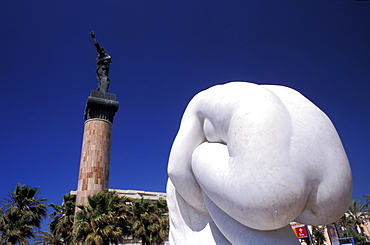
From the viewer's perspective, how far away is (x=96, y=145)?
75.7ft

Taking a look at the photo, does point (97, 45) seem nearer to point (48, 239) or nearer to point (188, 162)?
point (48, 239)

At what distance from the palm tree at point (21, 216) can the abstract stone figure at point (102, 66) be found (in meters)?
11.5

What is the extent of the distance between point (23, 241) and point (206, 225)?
15.8 metres

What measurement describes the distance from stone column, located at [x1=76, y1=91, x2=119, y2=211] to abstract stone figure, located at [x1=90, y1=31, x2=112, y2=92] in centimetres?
130

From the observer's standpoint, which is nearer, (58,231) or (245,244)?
(245,244)

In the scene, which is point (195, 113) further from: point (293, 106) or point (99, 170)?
point (99, 170)

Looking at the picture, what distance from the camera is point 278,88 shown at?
142 inches

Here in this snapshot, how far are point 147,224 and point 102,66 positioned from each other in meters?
17.3

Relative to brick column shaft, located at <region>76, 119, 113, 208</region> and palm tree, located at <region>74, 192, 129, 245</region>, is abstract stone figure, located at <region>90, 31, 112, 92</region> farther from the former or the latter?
palm tree, located at <region>74, 192, 129, 245</region>

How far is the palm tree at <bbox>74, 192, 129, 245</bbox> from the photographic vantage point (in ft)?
44.3

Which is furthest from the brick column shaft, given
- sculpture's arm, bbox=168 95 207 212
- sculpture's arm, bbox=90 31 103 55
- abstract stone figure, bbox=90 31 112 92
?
sculpture's arm, bbox=168 95 207 212

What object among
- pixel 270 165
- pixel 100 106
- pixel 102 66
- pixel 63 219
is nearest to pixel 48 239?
pixel 63 219

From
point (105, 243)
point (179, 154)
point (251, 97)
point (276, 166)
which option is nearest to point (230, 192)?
point (276, 166)

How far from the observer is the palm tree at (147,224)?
53.6 ft
